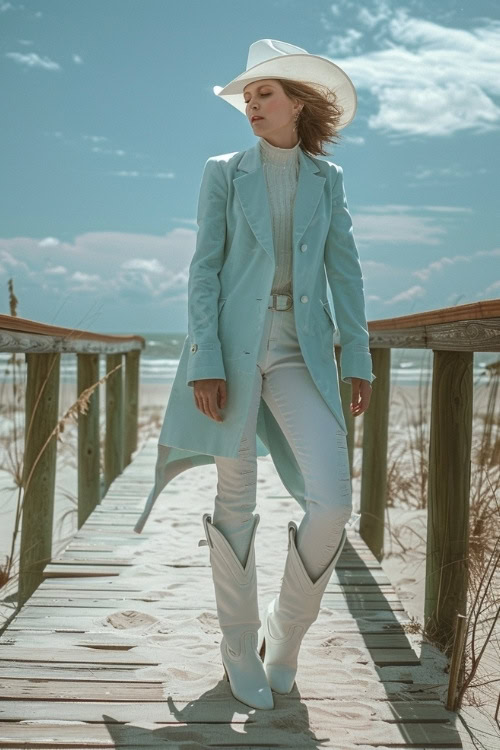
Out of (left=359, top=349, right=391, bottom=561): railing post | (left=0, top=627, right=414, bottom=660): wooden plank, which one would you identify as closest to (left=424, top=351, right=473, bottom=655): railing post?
(left=0, top=627, right=414, bottom=660): wooden plank

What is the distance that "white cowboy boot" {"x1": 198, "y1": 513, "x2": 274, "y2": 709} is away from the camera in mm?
2242

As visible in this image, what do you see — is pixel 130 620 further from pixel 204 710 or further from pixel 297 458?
pixel 297 458

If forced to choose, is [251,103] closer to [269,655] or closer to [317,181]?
[317,181]

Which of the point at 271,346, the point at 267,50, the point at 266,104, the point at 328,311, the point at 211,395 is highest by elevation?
the point at 267,50

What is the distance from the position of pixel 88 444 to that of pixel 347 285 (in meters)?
2.70

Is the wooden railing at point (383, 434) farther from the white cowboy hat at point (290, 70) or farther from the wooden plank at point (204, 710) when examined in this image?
the white cowboy hat at point (290, 70)

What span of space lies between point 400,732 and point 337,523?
Answer: 55 cm

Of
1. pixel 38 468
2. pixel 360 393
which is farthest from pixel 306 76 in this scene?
pixel 38 468

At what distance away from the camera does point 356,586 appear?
10.8 ft

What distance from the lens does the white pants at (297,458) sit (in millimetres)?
2115

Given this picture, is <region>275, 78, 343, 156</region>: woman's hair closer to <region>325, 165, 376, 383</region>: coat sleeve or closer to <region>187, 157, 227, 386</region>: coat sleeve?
<region>325, 165, 376, 383</region>: coat sleeve

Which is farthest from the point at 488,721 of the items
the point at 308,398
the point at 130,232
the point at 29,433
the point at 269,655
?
the point at 130,232

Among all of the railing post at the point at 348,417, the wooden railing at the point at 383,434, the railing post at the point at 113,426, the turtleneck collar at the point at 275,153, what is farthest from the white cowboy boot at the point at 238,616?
the railing post at the point at 113,426

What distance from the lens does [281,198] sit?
7.47ft
